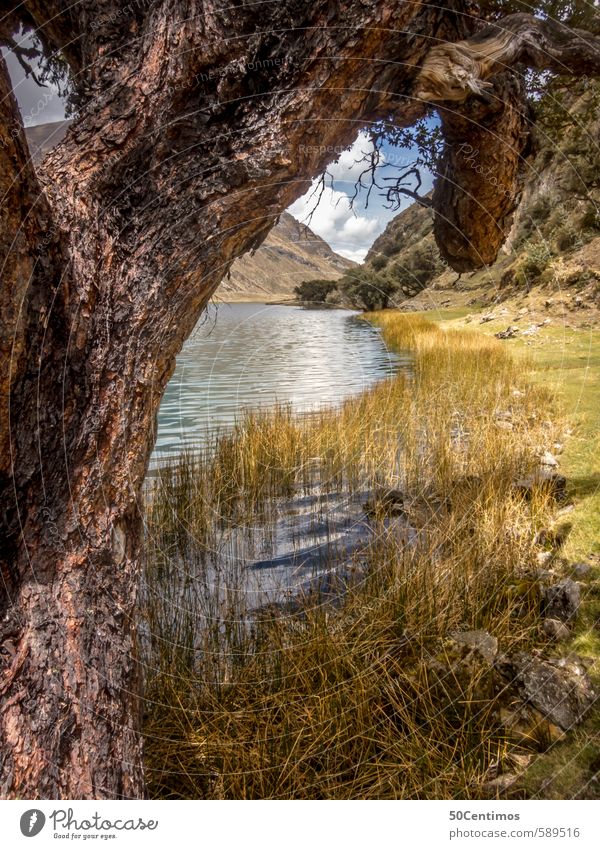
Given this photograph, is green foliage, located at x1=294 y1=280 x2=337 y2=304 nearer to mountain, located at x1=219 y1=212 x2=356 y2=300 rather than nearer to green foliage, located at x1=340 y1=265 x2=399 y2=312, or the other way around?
green foliage, located at x1=340 y1=265 x2=399 y2=312

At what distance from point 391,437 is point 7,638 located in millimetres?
4725

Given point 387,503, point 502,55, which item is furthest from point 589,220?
point 502,55

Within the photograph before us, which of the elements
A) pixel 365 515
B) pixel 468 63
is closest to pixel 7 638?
pixel 468 63

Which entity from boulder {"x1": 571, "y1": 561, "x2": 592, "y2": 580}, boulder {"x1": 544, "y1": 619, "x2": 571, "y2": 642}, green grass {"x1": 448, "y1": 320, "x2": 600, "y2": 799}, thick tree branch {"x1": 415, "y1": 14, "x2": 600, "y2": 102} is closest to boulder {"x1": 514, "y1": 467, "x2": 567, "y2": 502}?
green grass {"x1": 448, "y1": 320, "x2": 600, "y2": 799}

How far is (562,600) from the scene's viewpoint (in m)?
2.82

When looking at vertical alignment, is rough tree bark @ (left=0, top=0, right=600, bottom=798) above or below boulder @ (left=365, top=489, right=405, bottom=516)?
above

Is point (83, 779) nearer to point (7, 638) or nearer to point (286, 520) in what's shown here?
point (7, 638)

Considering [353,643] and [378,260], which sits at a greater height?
[378,260]

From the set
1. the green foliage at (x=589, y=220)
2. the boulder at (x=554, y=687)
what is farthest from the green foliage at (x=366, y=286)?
the boulder at (x=554, y=687)

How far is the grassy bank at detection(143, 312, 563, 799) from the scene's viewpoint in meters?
2.05

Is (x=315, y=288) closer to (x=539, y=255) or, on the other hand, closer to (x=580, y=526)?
(x=580, y=526)
